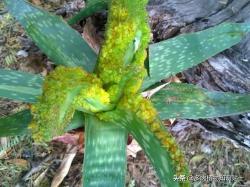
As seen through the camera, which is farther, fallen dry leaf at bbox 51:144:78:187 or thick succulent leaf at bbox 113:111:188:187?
fallen dry leaf at bbox 51:144:78:187

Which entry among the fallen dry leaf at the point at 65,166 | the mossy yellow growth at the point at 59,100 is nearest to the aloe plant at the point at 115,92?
the mossy yellow growth at the point at 59,100

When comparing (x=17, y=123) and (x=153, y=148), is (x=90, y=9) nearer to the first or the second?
(x=17, y=123)

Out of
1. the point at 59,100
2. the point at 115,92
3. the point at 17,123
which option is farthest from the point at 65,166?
the point at 59,100

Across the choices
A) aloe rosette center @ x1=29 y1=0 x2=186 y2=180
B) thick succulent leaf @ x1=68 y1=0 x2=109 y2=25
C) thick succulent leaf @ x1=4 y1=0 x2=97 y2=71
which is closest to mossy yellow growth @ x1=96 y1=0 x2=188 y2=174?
aloe rosette center @ x1=29 y1=0 x2=186 y2=180

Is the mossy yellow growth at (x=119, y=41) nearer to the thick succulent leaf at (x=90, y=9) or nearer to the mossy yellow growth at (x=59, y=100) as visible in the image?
the mossy yellow growth at (x=59, y=100)

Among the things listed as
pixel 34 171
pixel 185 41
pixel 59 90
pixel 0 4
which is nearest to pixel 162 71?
pixel 185 41

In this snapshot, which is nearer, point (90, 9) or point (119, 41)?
point (119, 41)

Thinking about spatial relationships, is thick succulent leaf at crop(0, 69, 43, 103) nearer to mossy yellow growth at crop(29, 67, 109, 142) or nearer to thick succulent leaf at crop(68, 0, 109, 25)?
mossy yellow growth at crop(29, 67, 109, 142)
